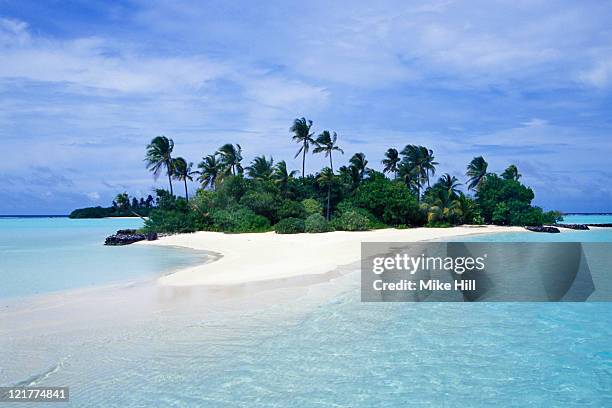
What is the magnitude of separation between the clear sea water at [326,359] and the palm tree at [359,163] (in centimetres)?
3937

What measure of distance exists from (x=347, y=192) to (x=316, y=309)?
36308mm

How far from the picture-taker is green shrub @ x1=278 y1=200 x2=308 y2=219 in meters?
38.9

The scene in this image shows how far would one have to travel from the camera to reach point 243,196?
41.2 meters

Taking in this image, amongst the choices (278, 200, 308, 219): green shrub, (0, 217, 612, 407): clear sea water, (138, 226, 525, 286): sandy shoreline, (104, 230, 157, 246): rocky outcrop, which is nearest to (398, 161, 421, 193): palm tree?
(278, 200, 308, 219): green shrub

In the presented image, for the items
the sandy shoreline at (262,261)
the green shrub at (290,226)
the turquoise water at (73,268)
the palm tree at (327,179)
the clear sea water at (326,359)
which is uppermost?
the palm tree at (327,179)

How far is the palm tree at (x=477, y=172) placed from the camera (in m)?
57.4

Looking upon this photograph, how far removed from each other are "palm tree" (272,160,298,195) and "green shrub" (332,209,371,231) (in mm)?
6407

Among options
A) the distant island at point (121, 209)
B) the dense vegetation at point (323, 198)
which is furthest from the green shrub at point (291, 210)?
the distant island at point (121, 209)

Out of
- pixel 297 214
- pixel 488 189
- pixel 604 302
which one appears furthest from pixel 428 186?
pixel 604 302

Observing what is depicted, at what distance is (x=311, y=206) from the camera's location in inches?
1610

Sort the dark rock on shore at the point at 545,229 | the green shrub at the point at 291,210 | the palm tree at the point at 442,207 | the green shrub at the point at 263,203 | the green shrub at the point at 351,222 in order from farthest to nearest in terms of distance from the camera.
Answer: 1. the palm tree at the point at 442,207
2. the dark rock on shore at the point at 545,229
3. the green shrub at the point at 263,203
4. the green shrub at the point at 291,210
5. the green shrub at the point at 351,222

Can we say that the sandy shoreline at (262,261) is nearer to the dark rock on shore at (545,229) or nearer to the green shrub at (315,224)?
the green shrub at (315,224)

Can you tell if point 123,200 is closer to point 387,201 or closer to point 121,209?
point 121,209

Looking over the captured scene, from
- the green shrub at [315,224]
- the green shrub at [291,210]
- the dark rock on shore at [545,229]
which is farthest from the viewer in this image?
the dark rock on shore at [545,229]
